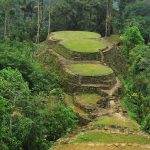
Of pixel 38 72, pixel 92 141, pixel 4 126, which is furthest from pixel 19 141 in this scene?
pixel 38 72

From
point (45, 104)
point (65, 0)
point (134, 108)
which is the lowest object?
point (134, 108)

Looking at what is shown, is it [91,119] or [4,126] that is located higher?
[4,126]

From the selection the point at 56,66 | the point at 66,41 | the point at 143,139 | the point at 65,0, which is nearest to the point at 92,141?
the point at 143,139

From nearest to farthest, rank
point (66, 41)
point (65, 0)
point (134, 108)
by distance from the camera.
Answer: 1. point (134, 108)
2. point (66, 41)
3. point (65, 0)

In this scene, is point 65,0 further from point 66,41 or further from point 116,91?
point 116,91

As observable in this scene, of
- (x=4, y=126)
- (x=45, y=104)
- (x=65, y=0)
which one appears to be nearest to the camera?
(x=4, y=126)

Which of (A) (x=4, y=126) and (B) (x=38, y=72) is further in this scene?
(B) (x=38, y=72)

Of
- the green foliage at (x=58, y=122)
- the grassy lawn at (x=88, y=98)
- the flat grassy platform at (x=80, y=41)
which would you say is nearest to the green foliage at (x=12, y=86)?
the green foliage at (x=58, y=122)

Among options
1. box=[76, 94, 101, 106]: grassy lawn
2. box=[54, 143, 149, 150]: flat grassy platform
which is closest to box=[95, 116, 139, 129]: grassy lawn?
box=[76, 94, 101, 106]: grassy lawn
